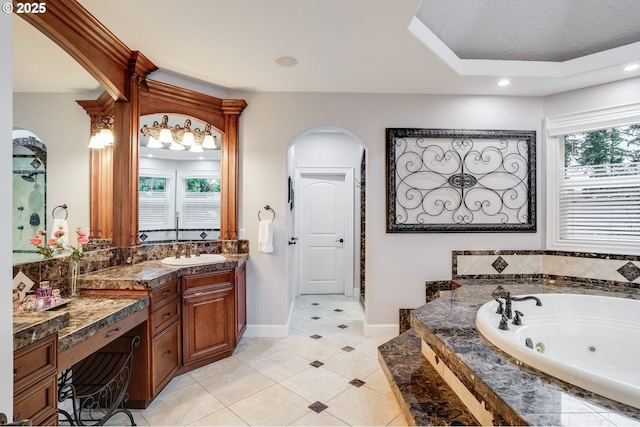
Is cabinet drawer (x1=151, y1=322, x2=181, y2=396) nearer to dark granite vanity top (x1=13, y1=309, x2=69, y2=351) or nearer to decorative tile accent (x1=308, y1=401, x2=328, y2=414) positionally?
dark granite vanity top (x1=13, y1=309, x2=69, y2=351)

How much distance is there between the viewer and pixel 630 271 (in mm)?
2682

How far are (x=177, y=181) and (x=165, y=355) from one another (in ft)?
4.85

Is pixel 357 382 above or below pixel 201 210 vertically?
below

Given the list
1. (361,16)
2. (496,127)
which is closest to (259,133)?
(361,16)

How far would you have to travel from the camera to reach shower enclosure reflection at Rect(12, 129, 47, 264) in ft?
5.15

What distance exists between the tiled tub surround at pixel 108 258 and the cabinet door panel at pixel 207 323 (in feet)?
1.77

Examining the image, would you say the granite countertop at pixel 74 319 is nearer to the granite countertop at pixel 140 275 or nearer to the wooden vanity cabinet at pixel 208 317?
the granite countertop at pixel 140 275

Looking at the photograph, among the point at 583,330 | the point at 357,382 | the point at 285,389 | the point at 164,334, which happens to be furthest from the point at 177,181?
the point at 583,330

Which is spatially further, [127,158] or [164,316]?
[127,158]

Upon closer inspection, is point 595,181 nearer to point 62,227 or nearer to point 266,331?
point 266,331

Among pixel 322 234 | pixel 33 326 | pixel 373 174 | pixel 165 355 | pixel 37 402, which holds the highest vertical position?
pixel 373 174

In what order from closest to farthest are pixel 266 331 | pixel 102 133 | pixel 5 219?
1. pixel 5 219
2. pixel 102 133
3. pixel 266 331

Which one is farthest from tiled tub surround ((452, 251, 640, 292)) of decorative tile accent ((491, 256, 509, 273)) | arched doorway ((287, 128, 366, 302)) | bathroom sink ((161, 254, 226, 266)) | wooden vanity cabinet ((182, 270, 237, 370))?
bathroom sink ((161, 254, 226, 266))

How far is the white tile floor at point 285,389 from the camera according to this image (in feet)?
6.18
